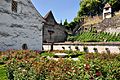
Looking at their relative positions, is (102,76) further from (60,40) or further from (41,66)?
(60,40)

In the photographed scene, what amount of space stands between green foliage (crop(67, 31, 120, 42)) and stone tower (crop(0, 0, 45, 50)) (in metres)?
14.7

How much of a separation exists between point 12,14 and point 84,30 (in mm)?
32039

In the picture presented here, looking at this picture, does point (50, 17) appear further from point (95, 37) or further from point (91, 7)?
point (91, 7)

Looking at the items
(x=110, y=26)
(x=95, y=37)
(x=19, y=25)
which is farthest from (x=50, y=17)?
(x=19, y=25)

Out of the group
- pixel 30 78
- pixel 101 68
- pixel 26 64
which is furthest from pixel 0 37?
pixel 101 68

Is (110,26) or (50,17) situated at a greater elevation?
(50,17)

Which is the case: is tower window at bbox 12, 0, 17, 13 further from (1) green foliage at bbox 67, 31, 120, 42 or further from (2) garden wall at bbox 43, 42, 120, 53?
(1) green foliage at bbox 67, 31, 120, 42

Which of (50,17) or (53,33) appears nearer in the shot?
(53,33)

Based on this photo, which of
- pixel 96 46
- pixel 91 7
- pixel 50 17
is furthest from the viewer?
pixel 91 7

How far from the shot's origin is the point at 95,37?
42.9 metres

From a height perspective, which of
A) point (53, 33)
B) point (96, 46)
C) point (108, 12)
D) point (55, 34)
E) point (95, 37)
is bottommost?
point (96, 46)

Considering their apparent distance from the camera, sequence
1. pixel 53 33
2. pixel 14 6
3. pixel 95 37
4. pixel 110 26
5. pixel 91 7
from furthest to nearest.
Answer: pixel 91 7
pixel 110 26
pixel 95 37
pixel 53 33
pixel 14 6

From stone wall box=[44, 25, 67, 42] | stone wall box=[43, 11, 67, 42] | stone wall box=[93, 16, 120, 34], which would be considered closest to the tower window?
stone wall box=[43, 11, 67, 42]

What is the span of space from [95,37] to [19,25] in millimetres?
24687
